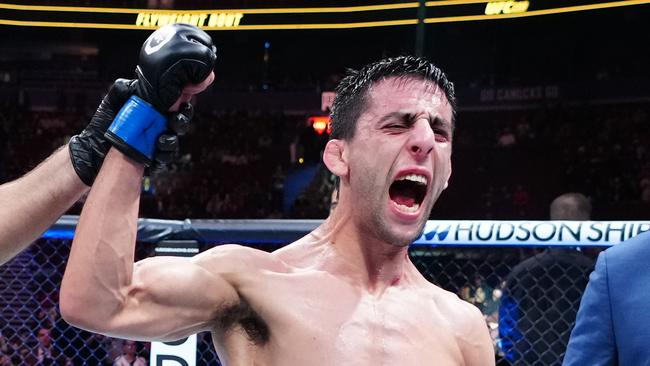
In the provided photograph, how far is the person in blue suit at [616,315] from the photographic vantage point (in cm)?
133

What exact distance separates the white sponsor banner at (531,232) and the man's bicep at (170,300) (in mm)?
950

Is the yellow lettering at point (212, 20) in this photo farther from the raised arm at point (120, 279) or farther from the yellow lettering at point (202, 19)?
the raised arm at point (120, 279)

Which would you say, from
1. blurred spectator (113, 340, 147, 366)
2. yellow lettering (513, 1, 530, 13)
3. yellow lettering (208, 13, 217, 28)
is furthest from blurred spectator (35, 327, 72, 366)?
yellow lettering (208, 13, 217, 28)

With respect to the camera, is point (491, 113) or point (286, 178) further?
point (491, 113)

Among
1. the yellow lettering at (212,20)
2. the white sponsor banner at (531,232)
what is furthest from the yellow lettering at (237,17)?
the white sponsor banner at (531,232)

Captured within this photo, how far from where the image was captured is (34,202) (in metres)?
1.38

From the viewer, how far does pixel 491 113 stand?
14.2 meters

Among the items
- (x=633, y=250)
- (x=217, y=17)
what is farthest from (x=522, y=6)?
(x=633, y=250)

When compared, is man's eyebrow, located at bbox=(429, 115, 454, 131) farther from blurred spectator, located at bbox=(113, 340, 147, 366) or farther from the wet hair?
blurred spectator, located at bbox=(113, 340, 147, 366)

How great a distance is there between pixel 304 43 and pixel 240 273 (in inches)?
604

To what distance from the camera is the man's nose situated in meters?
1.55

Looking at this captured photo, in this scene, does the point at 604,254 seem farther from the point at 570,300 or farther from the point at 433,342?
the point at 570,300

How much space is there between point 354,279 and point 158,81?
574 millimetres

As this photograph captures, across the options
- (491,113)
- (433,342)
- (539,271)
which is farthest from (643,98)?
(433,342)
